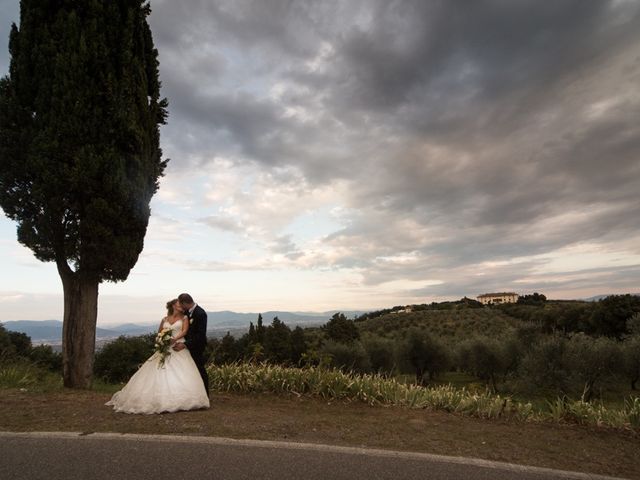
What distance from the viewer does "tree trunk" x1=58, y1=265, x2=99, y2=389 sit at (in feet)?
34.4

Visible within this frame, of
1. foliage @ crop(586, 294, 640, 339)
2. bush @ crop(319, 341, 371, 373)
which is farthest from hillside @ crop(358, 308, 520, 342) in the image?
bush @ crop(319, 341, 371, 373)

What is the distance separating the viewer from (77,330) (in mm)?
10500

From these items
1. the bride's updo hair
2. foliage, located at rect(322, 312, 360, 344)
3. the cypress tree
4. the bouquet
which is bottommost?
foliage, located at rect(322, 312, 360, 344)

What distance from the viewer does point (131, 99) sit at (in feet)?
34.9

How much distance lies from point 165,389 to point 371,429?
13.0 ft

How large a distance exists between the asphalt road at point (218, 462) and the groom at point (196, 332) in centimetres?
272

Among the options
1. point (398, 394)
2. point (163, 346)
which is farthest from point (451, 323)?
point (163, 346)

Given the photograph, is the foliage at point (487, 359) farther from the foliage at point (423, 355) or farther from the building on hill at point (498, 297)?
the building on hill at point (498, 297)

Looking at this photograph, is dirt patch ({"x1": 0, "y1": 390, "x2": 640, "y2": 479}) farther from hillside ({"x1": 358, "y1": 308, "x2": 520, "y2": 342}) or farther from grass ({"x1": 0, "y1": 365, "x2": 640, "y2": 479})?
hillside ({"x1": 358, "y1": 308, "x2": 520, "y2": 342})

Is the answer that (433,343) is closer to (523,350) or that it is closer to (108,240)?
(523,350)

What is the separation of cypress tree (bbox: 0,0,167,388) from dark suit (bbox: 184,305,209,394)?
130 inches

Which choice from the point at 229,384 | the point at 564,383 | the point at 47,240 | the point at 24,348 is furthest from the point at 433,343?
the point at 24,348

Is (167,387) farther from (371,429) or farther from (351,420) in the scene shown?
(371,429)

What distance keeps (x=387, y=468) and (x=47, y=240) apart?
9938mm
